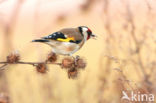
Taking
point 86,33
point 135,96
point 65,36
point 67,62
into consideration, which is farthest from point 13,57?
point 135,96

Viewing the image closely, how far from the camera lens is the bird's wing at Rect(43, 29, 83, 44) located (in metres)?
1.89

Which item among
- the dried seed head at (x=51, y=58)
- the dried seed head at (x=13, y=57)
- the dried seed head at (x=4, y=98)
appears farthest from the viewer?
the dried seed head at (x=51, y=58)

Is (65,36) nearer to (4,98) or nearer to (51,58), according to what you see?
(51,58)

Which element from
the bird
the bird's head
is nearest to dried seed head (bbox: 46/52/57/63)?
the bird

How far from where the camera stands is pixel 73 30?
2088mm

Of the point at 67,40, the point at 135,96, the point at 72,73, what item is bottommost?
the point at 135,96

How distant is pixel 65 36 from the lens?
1.97m

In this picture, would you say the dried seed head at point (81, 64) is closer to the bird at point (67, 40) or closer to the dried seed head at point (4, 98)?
the bird at point (67, 40)

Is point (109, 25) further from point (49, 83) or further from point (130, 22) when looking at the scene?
point (49, 83)

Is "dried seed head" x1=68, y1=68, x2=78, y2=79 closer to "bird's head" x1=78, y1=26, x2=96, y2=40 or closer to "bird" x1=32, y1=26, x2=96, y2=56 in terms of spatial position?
"bird" x1=32, y1=26, x2=96, y2=56

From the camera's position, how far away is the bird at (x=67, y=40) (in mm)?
1879

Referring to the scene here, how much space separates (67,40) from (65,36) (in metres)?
0.03

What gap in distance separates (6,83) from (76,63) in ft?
2.39

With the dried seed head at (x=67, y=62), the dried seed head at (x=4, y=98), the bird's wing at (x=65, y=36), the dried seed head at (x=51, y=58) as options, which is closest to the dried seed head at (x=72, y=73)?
the dried seed head at (x=67, y=62)
